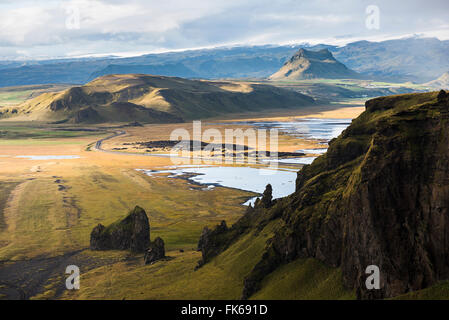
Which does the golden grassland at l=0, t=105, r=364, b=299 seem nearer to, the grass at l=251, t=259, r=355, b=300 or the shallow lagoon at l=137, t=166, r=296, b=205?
the grass at l=251, t=259, r=355, b=300

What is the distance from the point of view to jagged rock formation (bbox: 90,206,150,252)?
7969 cm

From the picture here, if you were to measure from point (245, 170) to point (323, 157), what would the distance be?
101 metres

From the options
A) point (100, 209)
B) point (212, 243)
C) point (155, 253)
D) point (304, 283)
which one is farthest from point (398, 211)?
point (100, 209)

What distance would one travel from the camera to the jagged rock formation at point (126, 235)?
79.7 meters

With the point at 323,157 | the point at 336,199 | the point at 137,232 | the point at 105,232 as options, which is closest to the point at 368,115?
the point at 323,157

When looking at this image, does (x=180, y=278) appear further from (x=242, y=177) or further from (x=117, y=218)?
(x=242, y=177)

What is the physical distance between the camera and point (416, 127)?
131 ft

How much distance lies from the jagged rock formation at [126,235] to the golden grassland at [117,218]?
2719 mm

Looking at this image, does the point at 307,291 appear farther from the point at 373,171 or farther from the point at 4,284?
the point at 4,284

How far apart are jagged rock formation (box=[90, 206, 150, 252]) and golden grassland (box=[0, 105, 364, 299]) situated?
2.72 m

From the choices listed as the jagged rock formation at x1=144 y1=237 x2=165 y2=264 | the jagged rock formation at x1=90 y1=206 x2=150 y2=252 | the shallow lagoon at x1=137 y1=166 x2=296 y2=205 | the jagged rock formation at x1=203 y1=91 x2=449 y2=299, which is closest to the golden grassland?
the jagged rock formation at x1=144 y1=237 x2=165 y2=264

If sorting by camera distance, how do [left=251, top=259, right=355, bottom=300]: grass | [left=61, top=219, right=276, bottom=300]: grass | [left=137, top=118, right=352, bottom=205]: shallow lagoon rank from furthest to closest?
1. [left=137, top=118, right=352, bottom=205]: shallow lagoon
2. [left=61, top=219, right=276, bottom=300]: grass
3. [left=251, top=259, right=355, bottom=300]: grass

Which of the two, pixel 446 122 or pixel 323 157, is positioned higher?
pixel 446 122

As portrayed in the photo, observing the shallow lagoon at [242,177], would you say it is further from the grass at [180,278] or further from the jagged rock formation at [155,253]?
the grass at [180,278]
